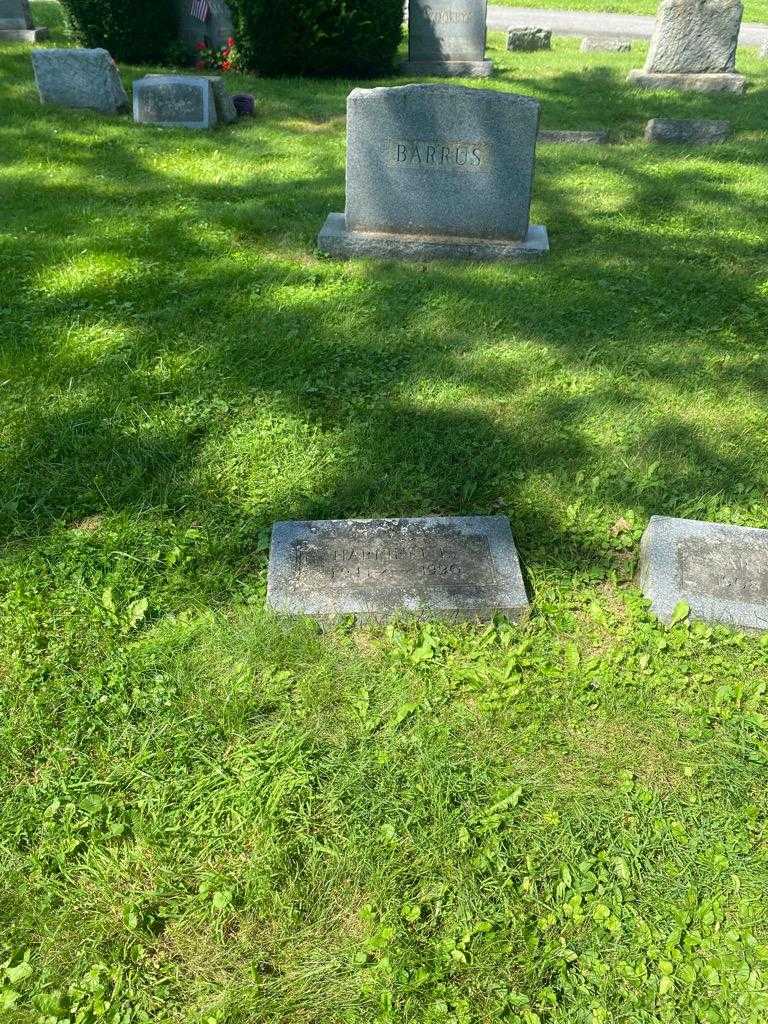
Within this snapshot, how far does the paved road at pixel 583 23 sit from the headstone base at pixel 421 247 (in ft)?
41.2

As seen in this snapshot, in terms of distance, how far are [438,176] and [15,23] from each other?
9181 mm

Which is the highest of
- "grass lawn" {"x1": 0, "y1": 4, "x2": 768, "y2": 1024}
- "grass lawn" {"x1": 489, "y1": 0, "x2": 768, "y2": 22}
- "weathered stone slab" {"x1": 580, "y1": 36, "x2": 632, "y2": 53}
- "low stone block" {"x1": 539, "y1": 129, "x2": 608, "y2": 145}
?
"grass lawn" {"x1": 489, "y1": 0, "x2": 768, "y2": 22}

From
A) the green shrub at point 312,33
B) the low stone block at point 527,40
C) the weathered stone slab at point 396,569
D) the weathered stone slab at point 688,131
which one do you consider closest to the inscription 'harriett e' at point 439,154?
the weathered stone slab at point 396,569

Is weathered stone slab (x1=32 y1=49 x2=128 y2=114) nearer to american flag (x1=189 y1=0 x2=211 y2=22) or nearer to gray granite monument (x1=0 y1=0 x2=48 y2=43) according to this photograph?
gray granite monument (x1=0 y1=0 x2=48 y2=43)

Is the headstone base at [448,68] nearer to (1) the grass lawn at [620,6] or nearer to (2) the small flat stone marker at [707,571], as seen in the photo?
(2) the small flat stone marker at [707,571]

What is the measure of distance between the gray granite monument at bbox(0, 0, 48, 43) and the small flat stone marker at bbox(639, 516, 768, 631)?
39.8 feet

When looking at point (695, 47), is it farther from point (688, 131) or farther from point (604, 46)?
point (604, 46)

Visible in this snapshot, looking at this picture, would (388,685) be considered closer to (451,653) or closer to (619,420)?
(451,653)

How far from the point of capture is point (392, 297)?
479 cm

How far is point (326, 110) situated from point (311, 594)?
27.3 feet

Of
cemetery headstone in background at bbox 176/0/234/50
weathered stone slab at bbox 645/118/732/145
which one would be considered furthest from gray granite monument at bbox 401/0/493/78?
weathered stone slab at bbox 645/118/732/145

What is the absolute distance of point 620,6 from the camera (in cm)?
1952

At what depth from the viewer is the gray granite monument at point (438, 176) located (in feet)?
16.3

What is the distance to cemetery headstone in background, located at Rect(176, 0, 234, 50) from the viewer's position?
36.6 feet
